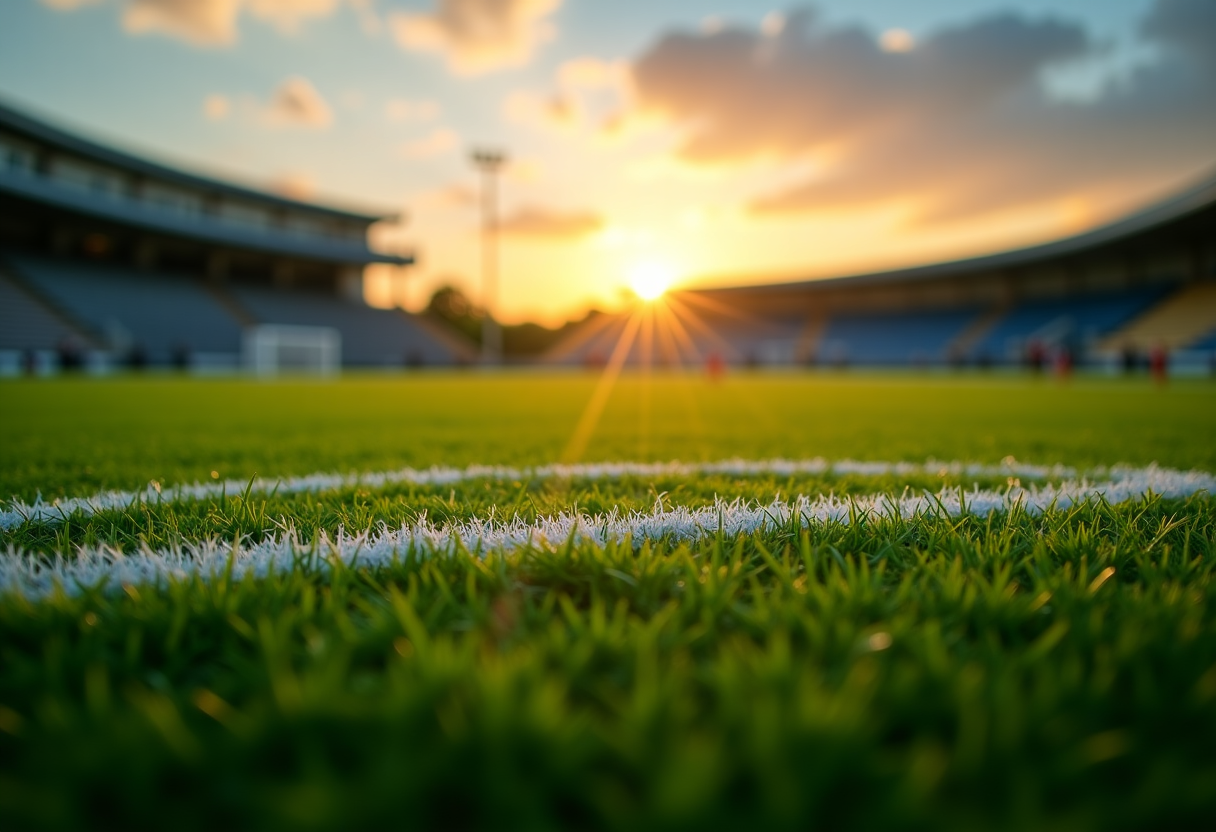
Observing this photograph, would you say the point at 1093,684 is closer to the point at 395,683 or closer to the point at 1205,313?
the point at 395,683

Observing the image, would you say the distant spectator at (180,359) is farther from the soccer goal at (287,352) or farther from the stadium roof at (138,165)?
the stadium roof at (138,165)

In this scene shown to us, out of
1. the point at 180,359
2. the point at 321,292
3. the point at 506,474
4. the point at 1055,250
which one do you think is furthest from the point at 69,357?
the point at 1055,250

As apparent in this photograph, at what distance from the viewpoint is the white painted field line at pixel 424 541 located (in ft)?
4.00

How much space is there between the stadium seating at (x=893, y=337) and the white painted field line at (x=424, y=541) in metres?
42.0

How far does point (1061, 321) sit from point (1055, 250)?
524 cm

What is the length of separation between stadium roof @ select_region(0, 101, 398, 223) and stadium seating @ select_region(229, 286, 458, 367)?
6.12m

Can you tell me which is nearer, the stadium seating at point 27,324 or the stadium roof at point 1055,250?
the stadium roof at point 1055,250

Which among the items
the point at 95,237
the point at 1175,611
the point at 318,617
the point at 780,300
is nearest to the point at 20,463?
the point at 318,617

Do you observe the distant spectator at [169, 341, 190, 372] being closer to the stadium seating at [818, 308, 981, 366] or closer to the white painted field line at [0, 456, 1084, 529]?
the white painted field line at [0, 456, 1084, 529]

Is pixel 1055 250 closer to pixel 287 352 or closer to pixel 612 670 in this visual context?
pixel 287 352

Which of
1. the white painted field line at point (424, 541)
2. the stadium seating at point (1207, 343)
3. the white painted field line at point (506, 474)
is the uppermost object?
the stadium seating at point (1207, 343)

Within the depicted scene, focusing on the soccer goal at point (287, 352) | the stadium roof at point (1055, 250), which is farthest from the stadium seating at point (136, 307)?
the stadium roof at point (1055, 250)

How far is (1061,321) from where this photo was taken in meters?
36.6

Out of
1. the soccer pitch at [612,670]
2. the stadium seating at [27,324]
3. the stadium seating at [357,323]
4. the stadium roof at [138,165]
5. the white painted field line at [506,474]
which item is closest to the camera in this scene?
the soccer pitch at [612,670]
